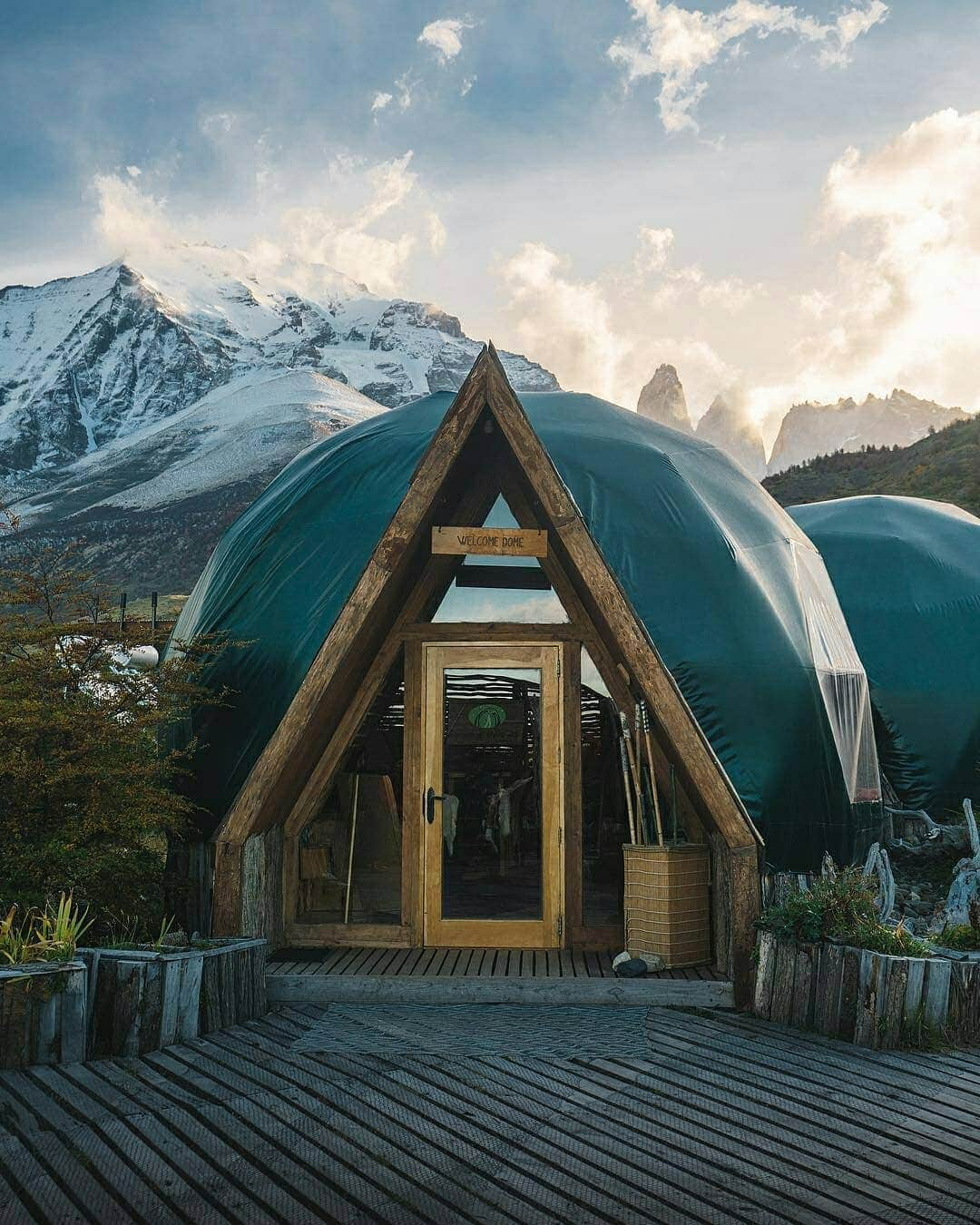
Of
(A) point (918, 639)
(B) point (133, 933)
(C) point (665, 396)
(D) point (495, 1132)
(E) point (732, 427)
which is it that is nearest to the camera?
(D) point (495, 1132)

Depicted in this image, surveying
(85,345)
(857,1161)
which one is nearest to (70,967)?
(857,1161)

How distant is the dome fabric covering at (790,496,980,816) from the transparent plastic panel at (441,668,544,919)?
22.7ft

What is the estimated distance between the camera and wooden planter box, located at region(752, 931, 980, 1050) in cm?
558

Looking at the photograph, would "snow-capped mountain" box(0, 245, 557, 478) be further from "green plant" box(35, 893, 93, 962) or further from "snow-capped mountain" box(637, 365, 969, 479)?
"green plant" box(35, 893, 93, 962)

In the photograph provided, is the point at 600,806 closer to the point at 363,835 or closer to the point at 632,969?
the point at 632,969

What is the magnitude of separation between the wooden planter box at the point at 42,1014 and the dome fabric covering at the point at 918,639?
10295mm

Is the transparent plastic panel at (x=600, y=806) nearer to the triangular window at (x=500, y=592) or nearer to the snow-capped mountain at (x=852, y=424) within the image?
the triangular window at (x=500, y=592)

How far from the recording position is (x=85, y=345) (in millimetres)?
187250

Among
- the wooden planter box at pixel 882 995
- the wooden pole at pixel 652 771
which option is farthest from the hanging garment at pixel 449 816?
the wooden planter box at pixel 882 995

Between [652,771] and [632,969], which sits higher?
[652,771]

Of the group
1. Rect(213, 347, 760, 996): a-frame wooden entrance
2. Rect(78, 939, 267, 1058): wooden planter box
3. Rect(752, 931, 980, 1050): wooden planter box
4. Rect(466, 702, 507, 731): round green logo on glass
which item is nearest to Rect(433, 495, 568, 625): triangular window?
Rect(213, 347, 760, 996): a-frame wooden entrance

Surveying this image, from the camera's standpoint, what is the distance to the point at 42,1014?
5.24 metres

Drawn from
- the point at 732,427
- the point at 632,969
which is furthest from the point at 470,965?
the point at 732,427

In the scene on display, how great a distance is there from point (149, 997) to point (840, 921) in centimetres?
370
